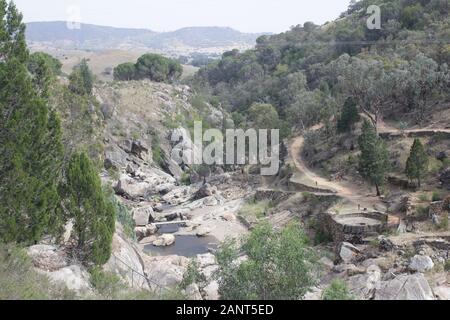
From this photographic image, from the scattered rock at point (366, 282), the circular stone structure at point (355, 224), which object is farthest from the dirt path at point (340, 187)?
the scattered rock at point (366, 282)

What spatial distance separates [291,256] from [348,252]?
16053mm

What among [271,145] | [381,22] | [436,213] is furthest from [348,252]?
[381,22]

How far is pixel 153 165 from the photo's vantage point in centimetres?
8000

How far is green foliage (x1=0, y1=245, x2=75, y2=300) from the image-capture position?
550 inches

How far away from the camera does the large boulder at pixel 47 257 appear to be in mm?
20609

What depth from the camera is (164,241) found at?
147 feet

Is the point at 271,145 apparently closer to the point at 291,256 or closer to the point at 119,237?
the point at 119,237

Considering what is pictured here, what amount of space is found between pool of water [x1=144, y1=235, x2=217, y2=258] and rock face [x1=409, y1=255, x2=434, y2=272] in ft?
64.5

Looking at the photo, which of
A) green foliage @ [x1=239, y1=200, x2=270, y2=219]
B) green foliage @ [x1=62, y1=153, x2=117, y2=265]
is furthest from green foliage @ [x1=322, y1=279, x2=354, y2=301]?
green foliage @ [x1=239, y1=200, x2=270, y2=219]

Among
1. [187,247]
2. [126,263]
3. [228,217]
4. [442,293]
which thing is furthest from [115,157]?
[442,293]

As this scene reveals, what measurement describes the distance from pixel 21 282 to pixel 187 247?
2965cm

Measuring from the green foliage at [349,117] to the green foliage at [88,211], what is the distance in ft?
115

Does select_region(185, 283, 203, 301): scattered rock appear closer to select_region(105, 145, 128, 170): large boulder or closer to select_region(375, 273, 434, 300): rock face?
select_region(375, 273, 434, 300): rock face

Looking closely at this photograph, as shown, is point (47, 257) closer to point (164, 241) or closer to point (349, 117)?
point (164, 241)
